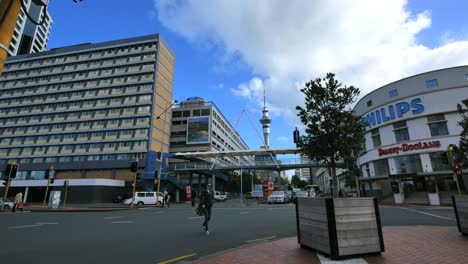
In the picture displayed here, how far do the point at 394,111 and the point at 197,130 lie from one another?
51373 mm

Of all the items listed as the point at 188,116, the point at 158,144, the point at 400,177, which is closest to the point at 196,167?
the point at 158,144

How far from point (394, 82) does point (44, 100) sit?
252 ft

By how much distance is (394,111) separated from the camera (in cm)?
3294

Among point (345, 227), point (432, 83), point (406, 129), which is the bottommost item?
point (345, 227)

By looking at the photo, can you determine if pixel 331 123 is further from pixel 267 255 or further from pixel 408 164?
pixel 408 164

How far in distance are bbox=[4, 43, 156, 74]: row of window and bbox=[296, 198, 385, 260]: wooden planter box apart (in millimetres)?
68250

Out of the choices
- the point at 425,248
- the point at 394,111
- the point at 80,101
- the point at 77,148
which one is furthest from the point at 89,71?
the point at 425,248

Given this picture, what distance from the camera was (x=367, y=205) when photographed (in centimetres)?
591

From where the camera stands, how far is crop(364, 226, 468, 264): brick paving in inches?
210

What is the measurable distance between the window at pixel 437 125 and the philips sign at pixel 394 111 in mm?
1442

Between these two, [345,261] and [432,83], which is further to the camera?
[432,83]

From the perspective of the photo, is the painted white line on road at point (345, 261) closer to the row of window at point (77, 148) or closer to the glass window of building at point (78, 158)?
the row of window at point (77, 148)

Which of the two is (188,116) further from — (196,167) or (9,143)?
(9,143)

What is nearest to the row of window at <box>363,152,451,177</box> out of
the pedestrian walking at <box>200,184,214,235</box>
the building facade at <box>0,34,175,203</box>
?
the pedestrian walking at <box>200,184,214,235</box>
